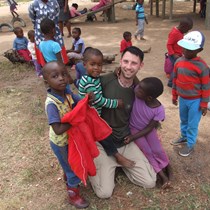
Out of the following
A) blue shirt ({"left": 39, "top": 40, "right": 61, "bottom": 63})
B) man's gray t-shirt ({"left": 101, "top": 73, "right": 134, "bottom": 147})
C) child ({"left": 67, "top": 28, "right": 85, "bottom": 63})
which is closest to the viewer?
man's gray t-shirt ({"left": 101, "top": 73, "right": 134, "bottom": 147})

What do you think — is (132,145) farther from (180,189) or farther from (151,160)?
(180,189)

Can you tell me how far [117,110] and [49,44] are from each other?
202cm

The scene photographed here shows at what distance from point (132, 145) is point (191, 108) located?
2.56 feet

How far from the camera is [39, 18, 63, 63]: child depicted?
4216 mm

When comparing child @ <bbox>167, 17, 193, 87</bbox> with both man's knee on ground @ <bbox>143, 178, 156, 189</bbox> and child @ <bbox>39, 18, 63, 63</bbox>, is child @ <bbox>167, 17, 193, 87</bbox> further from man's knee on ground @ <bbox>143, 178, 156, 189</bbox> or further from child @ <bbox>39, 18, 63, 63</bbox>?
man's knee on ground @ <bbox>143, 178, 156, 189</bbox>

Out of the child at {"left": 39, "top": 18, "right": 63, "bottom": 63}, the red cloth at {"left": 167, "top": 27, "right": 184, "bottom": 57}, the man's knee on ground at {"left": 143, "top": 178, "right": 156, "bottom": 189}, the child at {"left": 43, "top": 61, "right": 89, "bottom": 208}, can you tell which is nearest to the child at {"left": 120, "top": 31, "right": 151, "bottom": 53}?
the red cloth at {"left": 167, "top": 27, "right": 184, "bottom": 57}

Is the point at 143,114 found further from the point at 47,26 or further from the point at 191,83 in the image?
the point at 47,26

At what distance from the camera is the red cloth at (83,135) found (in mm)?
2292

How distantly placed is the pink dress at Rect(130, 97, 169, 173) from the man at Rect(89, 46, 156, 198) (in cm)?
5

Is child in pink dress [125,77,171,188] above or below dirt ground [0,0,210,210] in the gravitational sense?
above

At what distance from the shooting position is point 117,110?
2.82 meters

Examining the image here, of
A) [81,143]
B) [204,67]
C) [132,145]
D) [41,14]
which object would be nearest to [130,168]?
[132,145]

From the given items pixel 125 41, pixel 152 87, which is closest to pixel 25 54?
pixel 125 41

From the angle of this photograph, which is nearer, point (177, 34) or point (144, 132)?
point (144, 132)
